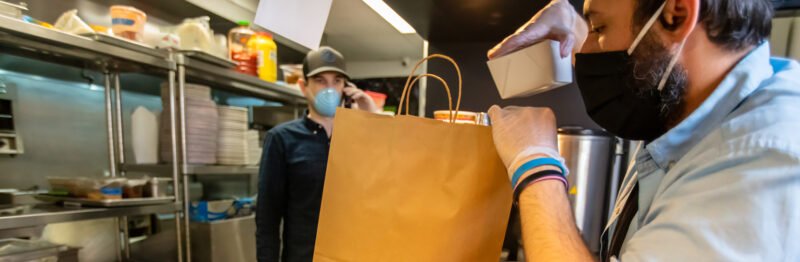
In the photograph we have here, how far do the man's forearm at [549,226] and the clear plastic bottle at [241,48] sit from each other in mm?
1804

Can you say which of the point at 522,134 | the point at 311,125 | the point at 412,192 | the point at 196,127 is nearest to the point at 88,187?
the point at 196,127

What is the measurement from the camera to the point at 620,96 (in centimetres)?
58

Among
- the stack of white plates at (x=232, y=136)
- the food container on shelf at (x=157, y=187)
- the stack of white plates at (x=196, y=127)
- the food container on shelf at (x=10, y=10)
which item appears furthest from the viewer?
the stack of white plates at (x=232, y=136)

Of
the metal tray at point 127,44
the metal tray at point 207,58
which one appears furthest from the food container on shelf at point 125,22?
the metal tray at point 207,58

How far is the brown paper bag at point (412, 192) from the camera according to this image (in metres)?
0.59

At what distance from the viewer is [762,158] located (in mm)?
370

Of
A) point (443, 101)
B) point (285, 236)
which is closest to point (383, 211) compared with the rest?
point (443, 101)

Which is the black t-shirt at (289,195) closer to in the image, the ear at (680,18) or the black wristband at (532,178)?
the black wristband at (532,178)

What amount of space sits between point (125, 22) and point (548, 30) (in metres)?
1.56

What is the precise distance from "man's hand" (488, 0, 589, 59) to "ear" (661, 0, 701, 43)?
0.61 ft

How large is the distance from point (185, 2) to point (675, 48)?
2.01 meters

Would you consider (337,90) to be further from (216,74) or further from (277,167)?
(216,74)

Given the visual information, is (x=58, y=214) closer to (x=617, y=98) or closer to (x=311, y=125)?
(x=311, y=125)

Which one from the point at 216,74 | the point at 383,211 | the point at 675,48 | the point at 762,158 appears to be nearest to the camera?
the point at 762,158
